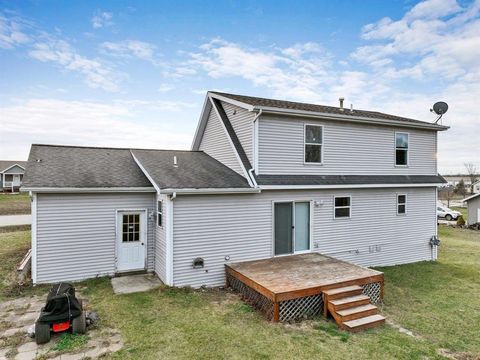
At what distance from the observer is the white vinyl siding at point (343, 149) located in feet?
30.0

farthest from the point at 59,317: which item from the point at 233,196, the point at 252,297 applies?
the point at 233,196

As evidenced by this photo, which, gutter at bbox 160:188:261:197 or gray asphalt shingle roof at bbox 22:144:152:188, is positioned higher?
gray asphalt shingle roof at bbox 22:144:152:188

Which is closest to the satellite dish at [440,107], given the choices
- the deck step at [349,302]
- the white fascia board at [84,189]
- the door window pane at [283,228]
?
the door window pane at [283,228]

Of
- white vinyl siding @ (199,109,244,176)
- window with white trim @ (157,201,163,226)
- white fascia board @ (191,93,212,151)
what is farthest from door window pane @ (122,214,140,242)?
white fascia board @ (191,93,212,151)

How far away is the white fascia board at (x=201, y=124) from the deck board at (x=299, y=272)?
593cm

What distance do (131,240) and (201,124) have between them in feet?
17.4

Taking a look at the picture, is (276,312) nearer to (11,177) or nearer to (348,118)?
(348,118)

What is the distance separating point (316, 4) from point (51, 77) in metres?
12.8

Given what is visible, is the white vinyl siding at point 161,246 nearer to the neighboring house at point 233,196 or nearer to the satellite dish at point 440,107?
the neighboring house at point 233,196

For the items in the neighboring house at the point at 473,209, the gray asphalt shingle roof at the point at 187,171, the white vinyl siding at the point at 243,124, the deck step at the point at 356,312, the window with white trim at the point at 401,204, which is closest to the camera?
the deck step at the point at 356,312

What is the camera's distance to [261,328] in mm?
5883

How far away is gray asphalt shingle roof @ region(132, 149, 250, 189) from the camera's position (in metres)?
8.22

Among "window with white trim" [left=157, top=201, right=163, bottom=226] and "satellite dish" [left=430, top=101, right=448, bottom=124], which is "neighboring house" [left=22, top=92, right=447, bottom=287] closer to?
"window with white trim" [left=157, top=201, right=163, bottom=226]

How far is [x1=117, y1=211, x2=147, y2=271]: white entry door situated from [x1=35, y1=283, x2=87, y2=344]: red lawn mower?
3537mm
